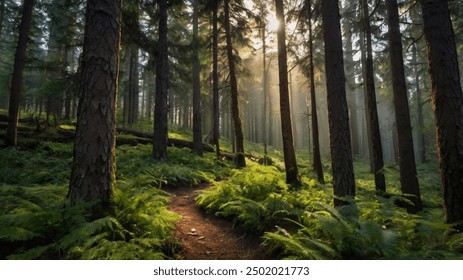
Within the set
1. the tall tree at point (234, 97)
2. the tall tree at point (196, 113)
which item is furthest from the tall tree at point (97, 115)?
the tall tree at point (196, 113)

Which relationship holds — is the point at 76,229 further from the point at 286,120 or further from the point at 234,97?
the point at 234,97

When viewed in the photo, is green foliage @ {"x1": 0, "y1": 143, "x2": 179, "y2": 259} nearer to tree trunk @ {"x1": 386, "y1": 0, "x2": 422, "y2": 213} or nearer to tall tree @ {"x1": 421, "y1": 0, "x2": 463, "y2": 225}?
tall tree @ {"x1": 421, "y1": 0, "x2": 463, "y2": 225}

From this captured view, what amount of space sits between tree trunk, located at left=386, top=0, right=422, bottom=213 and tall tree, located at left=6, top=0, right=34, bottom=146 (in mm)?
14683

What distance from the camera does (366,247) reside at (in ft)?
11.0

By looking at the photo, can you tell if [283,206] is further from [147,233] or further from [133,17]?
[133,17]

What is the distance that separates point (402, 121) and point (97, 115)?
27.9 ft

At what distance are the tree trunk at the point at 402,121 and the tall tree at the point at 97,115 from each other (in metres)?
8.19

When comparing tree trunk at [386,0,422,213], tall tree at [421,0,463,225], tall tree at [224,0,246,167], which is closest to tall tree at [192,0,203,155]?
A: tall tree at [224,0,246,167]

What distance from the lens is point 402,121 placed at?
8234mm

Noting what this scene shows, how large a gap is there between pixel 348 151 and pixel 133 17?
727cm

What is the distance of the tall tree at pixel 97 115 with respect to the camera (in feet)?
13.5

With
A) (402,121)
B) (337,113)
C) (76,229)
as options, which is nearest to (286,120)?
(337,113)

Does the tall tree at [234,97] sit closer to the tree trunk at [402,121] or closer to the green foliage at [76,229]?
the tree trunk at [402,121]

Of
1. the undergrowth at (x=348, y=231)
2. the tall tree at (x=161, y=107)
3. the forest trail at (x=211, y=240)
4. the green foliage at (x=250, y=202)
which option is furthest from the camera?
the tall tree at (x=161, y=107)
